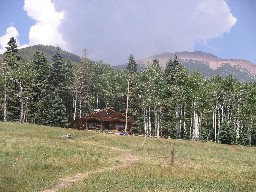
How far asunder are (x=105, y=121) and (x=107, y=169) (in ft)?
183

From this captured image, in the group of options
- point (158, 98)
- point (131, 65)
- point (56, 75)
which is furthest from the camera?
point (131, 65)

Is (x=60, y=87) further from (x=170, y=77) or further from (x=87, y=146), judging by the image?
(x=87, y=146)

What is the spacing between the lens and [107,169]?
34406mm

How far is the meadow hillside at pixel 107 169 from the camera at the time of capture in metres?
26.3

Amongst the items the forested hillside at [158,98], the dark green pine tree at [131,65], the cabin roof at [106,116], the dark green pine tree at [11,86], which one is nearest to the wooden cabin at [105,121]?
the cabin roof at [106,116]

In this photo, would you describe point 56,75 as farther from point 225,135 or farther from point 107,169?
point 107,169

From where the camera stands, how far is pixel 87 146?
4812 cm

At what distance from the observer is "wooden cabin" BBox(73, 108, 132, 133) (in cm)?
8894

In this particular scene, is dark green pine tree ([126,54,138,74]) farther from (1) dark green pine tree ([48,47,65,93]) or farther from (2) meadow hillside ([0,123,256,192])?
(2) meadow hillside ([0,123,256,192])

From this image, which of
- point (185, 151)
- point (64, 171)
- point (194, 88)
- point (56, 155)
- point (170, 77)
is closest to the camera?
point (64, 171)

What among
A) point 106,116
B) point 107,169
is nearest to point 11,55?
point 106,116

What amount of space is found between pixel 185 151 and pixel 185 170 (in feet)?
60.5

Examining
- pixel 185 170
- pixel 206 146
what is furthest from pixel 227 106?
pixel 185 170

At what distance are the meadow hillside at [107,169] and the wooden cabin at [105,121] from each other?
34.1 m
